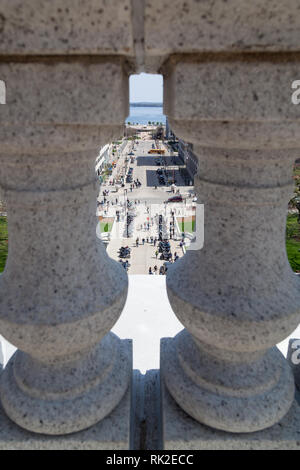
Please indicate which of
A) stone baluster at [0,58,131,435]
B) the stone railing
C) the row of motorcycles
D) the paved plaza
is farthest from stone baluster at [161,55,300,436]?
the row of motorcycles

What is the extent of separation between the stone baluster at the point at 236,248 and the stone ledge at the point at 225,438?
0.09 m

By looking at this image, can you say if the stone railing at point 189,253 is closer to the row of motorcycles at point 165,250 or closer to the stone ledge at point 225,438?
the stone ledge at point 225,438

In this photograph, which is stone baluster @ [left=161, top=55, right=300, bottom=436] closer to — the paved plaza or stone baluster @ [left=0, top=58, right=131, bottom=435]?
stone baluster @ [left=0, top=58, right=131, bottom=435]

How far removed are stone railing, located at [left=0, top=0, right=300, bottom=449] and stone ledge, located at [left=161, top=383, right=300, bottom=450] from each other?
13 mm

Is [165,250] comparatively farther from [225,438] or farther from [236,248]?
[236,248]

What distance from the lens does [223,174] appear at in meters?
2.70

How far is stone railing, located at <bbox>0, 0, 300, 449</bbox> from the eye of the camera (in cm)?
201

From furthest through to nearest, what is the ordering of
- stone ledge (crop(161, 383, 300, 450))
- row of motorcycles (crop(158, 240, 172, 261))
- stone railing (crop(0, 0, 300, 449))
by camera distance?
1. row of motorcycles (crop(158, 240, 172, 261))
2. stone ledge (crop(161, 383, 300, 450))
3. stone railing (crop(0, 0, 300, 449))

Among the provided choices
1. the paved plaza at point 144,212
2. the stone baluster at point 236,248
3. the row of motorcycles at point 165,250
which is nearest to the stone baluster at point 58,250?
the stone baluster at point 236,248

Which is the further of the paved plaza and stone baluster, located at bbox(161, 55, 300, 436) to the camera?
the paved plaza

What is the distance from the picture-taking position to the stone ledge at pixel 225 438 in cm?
308

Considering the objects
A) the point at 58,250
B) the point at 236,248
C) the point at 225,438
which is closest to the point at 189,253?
the point at 236,248

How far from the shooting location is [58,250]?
2846 mm
